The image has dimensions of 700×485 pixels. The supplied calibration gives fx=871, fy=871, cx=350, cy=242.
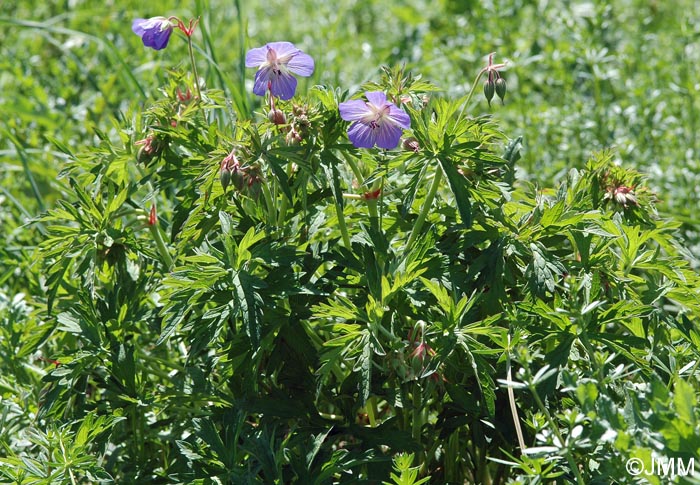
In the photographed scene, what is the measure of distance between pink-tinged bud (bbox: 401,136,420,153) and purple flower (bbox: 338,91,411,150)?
0.09 meters

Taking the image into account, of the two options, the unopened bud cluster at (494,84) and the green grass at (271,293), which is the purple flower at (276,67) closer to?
the green grass at (271,293)

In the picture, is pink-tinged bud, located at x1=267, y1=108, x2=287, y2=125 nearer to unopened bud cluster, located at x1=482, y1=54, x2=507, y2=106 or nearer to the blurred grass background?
unopened bud cluster, located at x1=482, y1=54, x2=507, y2=106

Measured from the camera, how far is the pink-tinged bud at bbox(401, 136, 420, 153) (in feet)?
6.56

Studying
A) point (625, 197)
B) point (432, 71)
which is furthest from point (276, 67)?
point (432, 71)

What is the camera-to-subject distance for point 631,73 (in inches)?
164

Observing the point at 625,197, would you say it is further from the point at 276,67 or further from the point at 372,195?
the point at 276,67

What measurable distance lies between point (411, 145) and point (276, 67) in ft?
1.22

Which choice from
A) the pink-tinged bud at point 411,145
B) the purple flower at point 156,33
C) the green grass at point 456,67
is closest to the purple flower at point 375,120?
the pink-tinged bud at point 411,145

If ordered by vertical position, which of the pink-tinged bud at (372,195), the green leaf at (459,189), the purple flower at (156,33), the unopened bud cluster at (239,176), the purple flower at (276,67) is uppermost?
the purple flower at (156,33)

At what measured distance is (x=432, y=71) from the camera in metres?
4.18

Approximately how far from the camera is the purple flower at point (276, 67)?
2.04 m

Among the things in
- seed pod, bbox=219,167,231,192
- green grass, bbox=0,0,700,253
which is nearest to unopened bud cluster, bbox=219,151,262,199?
seed pod, bbox=219,167,231,192

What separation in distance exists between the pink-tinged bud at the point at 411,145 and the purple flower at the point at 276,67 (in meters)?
0.29

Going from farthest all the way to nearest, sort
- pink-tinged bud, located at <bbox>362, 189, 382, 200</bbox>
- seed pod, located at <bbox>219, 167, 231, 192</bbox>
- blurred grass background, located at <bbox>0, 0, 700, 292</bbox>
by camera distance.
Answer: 1. blurred grass background, located at <bbox>0, 0, 700, 292</bbox>
2. pink-tinged bud, located at <bbox>362, 189, 382, 200</bbox>
3. seed pod, located at <bbox>219, 167, 231, 192</bbox>
